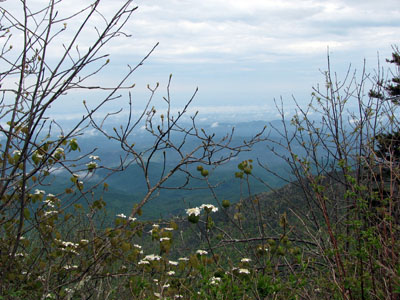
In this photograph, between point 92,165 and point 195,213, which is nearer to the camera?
point 195,213

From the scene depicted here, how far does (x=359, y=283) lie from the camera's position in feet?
9.73

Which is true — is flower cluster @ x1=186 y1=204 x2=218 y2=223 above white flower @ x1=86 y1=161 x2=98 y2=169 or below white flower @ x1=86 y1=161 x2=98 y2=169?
below

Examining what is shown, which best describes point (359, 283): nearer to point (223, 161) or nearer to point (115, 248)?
point (223, 161)

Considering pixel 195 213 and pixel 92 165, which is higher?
pixel 92 165

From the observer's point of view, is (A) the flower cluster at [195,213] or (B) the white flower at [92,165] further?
(B) the white flower at [92,165]

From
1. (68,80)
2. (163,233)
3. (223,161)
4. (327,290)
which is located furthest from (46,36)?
(327,290)

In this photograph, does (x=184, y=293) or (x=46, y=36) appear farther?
(x=184, y=293)

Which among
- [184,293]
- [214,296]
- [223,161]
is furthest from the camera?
[184,293]

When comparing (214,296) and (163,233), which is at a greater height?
(163,233)

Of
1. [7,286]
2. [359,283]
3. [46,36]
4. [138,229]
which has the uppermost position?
[46,36]

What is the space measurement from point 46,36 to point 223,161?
188 centimetres

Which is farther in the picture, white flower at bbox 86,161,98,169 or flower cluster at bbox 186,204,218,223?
white flower at bbox 86,161,98,169

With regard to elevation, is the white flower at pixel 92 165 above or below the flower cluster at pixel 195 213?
above

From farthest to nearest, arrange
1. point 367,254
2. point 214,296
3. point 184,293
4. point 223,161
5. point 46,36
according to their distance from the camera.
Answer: point 184,293 < point 223,161 < point 214,296 < point 367,254 < point 46,36
